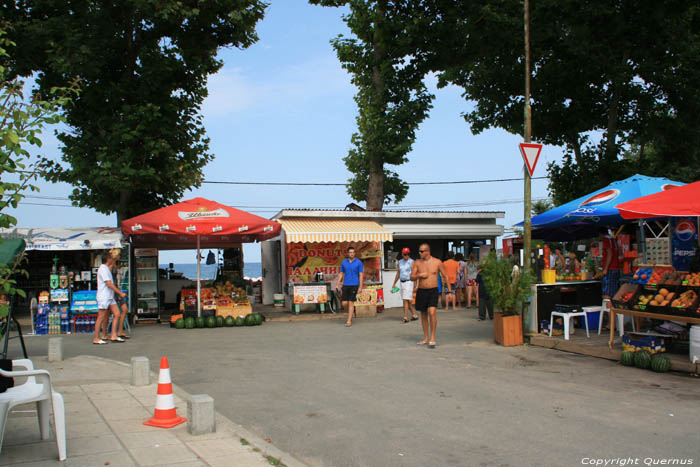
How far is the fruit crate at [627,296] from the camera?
899cm

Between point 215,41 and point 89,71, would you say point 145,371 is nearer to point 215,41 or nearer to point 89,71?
point 89,71

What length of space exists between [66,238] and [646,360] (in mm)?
13156

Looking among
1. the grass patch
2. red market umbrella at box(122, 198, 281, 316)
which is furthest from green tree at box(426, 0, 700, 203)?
the grass patch

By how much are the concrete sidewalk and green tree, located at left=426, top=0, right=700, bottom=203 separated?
54.3 ft

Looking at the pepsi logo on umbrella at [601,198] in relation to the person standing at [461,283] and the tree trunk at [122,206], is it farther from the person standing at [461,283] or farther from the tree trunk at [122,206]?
the tree trunk at [122,206]

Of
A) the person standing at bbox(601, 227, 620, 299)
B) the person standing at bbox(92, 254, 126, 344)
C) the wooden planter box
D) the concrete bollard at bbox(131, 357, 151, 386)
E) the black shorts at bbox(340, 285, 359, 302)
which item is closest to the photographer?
A: the concrete bollard at bbox(131, 357, 151, 386)

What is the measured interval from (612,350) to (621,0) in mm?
14023

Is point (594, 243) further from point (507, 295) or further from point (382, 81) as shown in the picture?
point (382, 81)

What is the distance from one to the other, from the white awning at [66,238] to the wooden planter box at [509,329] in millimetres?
9709

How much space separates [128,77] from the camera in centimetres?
1599

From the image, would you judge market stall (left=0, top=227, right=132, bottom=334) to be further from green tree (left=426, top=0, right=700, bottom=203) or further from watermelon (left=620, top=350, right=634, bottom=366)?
green tree (left=426, top=0, right=700, bottom=203)

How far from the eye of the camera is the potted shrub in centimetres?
1065

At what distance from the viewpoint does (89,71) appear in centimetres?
1454

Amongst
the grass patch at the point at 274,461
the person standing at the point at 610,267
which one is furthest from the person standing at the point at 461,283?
the grass patch at the point at 274,461
